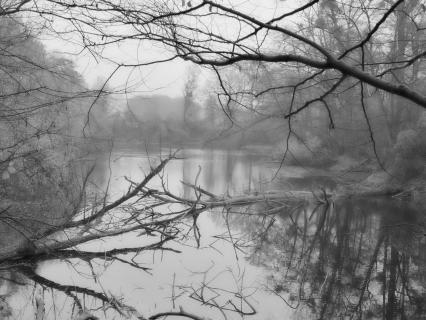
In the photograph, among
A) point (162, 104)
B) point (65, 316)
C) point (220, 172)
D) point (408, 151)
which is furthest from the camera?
point (162, 104)

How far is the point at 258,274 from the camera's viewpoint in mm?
6117

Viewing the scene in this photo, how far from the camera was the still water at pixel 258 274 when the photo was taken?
4988mm

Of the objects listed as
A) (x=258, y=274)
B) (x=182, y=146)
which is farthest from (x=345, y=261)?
(x=182, y=146)

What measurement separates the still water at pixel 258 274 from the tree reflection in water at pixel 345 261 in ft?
0.05

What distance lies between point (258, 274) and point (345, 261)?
5.31 feet

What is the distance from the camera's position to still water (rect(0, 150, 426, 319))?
4.99m

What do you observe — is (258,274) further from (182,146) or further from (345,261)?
(182,146)

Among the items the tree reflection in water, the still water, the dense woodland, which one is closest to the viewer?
the dense woodland

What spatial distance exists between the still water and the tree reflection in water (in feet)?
0.05

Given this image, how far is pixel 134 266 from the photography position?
20.7 feet

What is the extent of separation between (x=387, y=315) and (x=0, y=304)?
14.3 ft

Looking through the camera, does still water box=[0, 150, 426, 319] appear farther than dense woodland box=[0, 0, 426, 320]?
Yes

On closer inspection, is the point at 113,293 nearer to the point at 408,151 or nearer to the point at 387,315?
the point at 387,315

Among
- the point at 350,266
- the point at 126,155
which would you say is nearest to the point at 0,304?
the point at 350,266
